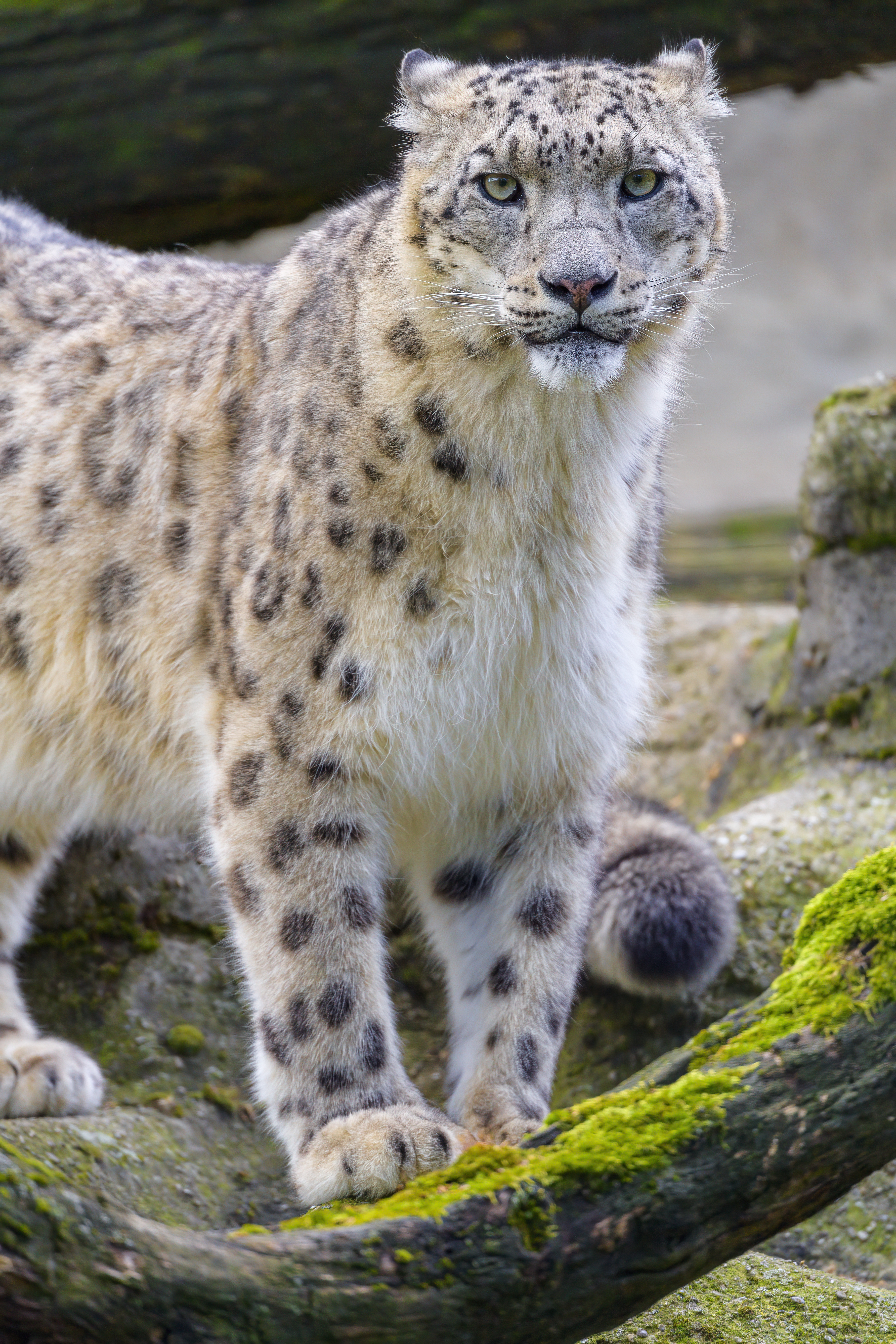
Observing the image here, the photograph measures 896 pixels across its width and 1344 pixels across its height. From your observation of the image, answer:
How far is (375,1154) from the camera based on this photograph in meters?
2.76

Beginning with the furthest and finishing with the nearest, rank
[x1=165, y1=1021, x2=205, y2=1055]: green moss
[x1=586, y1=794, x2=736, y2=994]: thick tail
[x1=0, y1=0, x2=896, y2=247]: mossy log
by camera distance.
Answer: [x1=0, y1=0, x2=896, y2=247]: mossy log
[x1=165, y1=1021, x2=205, y2=1055]: green moss
[x1=586, y1=794, x2=736, y2=994]: thick tail

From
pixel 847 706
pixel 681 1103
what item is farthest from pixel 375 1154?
pixel 847 706

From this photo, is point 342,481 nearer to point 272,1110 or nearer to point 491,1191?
point 272,1110

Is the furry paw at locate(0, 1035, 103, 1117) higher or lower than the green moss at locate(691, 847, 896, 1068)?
lower

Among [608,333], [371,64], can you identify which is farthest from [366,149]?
[608,333]

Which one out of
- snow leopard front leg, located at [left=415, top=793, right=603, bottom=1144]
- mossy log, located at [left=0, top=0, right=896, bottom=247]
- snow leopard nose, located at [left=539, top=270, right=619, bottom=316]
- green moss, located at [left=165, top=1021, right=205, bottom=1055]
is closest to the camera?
snow leopard nose, located at [left=539, top=270, right=619, bottom=316]

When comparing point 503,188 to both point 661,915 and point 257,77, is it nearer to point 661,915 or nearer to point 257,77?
point 661,915

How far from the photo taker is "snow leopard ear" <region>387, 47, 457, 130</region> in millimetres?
3238

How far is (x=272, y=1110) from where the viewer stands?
3.04 m

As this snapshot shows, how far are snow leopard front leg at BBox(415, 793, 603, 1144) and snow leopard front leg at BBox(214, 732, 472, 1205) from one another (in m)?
0.18

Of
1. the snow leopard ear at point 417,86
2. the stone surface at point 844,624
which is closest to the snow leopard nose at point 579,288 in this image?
the snow leopard ear at point 417,86

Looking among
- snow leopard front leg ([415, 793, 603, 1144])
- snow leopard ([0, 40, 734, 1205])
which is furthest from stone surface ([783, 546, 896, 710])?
snow leopard front leg ([415, 793, 603, 1144])

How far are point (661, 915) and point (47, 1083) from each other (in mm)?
1474

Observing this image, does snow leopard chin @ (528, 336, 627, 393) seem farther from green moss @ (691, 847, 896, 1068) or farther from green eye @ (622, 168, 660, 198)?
green moss @ (691, 847, 896, 1068)
